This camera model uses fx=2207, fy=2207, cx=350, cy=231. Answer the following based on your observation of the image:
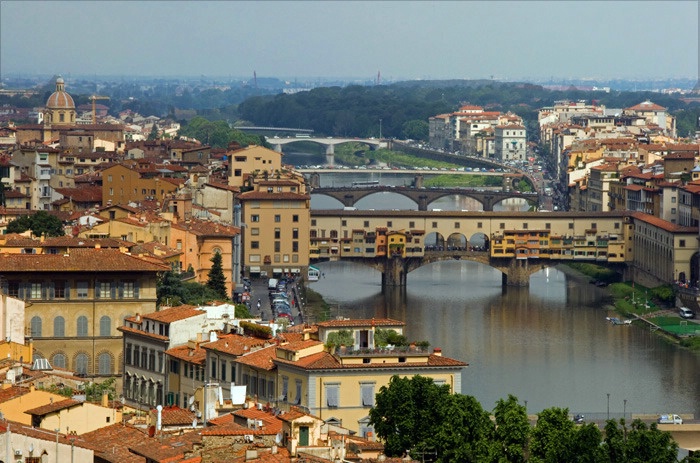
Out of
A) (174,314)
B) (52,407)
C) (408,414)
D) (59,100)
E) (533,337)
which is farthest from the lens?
(59,100)

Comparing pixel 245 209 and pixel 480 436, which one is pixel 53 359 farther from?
pixel 245 209

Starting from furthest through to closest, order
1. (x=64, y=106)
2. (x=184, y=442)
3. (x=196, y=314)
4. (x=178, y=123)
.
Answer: (x=178, y=123) < (x=64, y=106) < (x=196, y=314) < (x=184, y=442)

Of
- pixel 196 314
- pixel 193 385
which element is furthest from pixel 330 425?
pixel 196 314

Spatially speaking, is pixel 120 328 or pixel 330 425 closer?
pixel 330 425

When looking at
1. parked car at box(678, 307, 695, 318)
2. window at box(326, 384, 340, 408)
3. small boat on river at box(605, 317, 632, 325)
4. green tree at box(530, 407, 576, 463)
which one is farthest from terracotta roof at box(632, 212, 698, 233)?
green tree at box(530, 407, 576, 463)

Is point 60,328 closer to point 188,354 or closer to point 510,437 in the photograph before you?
point 188,354

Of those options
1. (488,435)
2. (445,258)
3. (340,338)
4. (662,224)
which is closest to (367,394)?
(340,338)

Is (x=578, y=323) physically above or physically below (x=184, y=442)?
below
